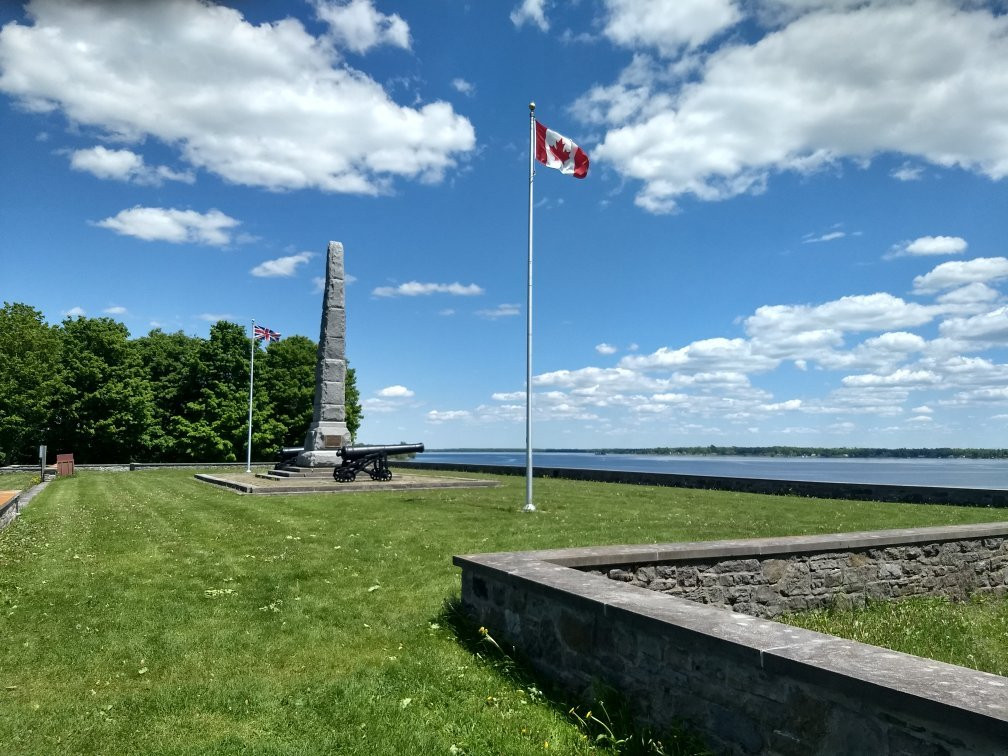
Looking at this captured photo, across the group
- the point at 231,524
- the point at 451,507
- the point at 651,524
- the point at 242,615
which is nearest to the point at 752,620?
the point at 242,615

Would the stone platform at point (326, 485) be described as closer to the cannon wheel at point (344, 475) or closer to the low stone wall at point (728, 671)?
the cannon wheel at point (344, 475)

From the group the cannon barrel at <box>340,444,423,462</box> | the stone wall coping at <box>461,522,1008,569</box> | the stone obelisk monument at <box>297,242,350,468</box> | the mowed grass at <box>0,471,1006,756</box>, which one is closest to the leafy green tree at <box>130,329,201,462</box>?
the stone obelisk monument at <box>297,242,350,468</box>

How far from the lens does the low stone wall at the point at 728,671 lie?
2807 mm

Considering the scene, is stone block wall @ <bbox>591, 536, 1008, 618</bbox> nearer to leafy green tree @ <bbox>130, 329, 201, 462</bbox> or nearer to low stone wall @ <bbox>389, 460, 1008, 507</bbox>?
low stone wall @ <bbox>389, 460, 1008, 507</bbox>

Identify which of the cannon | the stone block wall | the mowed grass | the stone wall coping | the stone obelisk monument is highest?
the stone obelisk monument

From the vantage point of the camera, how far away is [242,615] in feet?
21.9

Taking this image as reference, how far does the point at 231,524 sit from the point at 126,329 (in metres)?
38.9

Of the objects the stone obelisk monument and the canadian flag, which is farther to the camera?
the stone obelisk monument

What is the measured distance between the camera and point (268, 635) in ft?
19.9

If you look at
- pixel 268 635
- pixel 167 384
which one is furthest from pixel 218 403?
pixel 268 635

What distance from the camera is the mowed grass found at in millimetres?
4270

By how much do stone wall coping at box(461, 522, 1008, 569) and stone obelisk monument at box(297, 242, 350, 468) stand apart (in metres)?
Result: 18.7

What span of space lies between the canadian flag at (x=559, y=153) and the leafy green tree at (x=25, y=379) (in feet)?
115

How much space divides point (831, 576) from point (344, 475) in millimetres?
16864
